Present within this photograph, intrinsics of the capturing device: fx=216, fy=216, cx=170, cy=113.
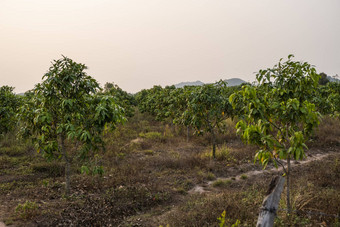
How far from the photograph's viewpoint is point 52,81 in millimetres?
5809

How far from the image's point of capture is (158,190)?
22.7ft

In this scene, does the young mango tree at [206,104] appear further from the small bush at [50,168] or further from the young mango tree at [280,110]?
the small bush at [50,168]

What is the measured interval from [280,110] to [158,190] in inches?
174

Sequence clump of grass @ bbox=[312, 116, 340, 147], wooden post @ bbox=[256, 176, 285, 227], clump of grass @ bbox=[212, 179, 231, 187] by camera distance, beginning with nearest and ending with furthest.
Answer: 1. wooden post @ bbox=[256, 176, 285, 227]
2. clump of grass @ bbox=[212, 179, 231, 187]
3. clump of grass @ bbox=[312, 116, 340, 147]

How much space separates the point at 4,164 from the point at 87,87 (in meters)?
6.26

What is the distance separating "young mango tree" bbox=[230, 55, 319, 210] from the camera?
13.2 ft

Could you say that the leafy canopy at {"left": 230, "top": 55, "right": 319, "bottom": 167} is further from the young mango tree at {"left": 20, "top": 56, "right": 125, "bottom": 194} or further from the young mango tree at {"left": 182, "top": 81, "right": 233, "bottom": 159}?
the young mango tree at {"left": 182, "top": 81, "right": 233, "bottom": 159}

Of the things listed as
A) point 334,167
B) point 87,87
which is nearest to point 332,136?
point 334,167

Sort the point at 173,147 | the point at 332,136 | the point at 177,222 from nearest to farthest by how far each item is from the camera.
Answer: the point at 177,222 < the point at 173,147 < the point at 332,136

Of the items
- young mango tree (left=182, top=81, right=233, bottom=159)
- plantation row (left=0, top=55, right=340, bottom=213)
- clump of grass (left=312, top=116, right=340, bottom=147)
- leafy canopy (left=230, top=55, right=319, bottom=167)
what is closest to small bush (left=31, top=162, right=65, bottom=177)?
plantation row (left=0, top=55, right=340, bottom=213)

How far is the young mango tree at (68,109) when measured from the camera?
18.5ft

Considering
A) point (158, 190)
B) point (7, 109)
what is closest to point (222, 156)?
point (158, 190)

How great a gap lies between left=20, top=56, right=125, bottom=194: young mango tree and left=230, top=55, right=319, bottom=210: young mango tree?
322cm

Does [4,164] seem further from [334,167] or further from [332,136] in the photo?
[332,136]
